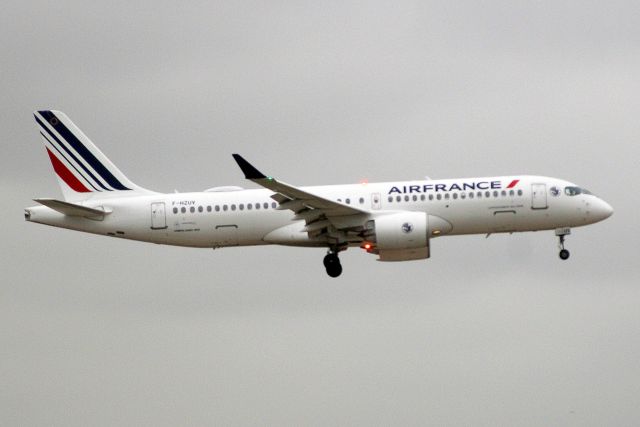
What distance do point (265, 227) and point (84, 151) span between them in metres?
11.7

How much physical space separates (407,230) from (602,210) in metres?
10.2

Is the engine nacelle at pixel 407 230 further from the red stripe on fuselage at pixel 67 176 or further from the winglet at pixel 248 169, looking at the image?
the red stripe on fuselage at pixel 67 176

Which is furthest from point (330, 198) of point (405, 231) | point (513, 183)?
point (513, 183)

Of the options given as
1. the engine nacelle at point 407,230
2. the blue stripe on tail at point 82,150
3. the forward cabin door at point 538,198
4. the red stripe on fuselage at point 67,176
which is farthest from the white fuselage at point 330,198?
the red stripe on fuselage at point 67,176

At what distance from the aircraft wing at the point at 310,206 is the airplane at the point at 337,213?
0.05m

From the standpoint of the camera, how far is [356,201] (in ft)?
253

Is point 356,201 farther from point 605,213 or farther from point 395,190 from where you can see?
point 605,213

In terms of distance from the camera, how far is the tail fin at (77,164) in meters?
81.0

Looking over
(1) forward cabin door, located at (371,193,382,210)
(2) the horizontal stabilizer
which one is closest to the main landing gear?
(1) forward cabin door, located at (371,193,382,210)

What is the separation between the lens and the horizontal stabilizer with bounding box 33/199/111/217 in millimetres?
76812

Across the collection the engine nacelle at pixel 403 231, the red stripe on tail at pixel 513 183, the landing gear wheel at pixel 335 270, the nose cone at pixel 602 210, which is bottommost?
the landing gear wheel at pixel 335 270

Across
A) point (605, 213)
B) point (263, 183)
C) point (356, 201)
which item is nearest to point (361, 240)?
point (356, 201)

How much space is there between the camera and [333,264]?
77.4 m

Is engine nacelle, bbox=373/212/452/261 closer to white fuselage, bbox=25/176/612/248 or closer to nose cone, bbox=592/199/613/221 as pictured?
white fuselage, bbox=25/176/612/248
